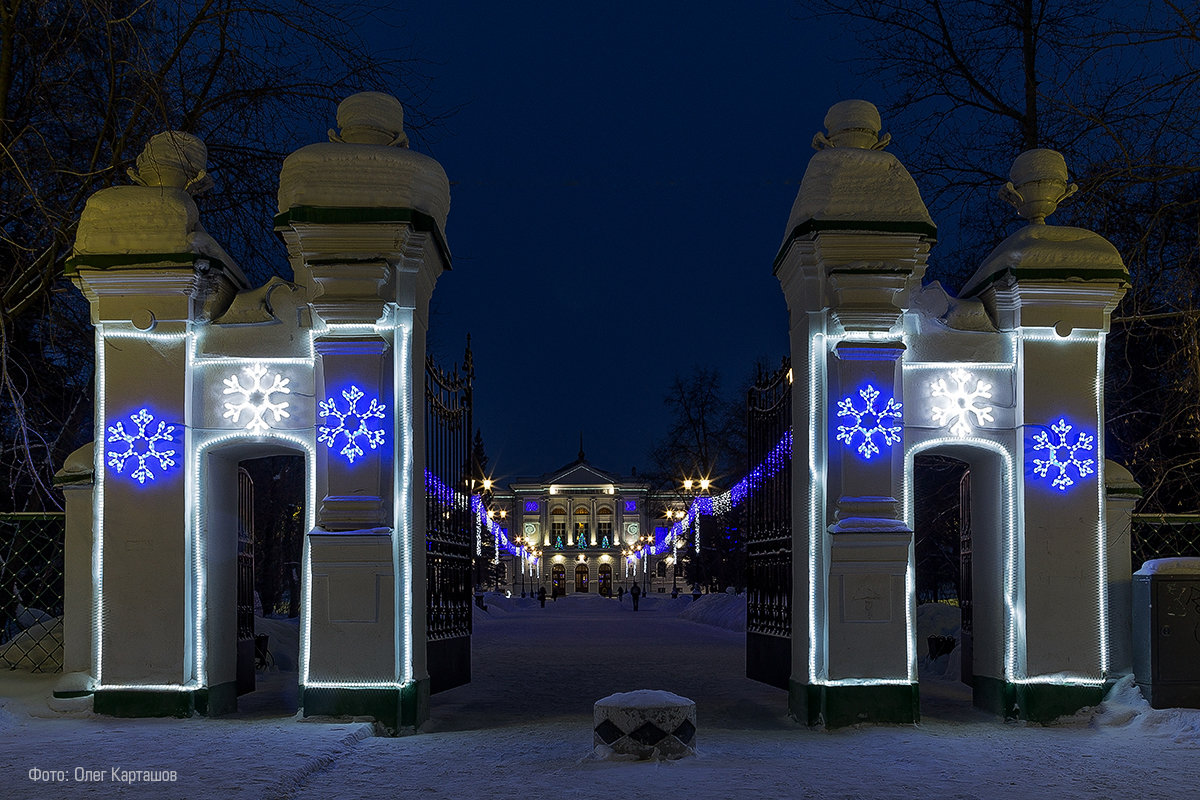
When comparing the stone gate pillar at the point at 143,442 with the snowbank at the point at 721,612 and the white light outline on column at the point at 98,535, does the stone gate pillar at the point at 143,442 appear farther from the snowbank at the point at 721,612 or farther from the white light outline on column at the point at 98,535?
the snowbank at the point at 721,612

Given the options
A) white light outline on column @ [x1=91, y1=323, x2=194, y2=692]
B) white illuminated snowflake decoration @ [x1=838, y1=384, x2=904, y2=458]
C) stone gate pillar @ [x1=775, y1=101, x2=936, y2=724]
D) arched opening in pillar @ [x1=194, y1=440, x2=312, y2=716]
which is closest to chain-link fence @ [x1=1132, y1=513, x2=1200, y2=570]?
stone gate pillar @ [x1=775, y1=101, x2=936, y2=724]

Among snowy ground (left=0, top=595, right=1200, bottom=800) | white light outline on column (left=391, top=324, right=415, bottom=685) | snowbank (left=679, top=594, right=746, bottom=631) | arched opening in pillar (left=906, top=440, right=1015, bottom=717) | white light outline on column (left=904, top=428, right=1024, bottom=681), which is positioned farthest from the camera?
snowbank (left=679, top=594, right=746, bottom=631)

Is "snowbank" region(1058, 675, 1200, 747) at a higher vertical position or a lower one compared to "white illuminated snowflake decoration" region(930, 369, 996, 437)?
lower

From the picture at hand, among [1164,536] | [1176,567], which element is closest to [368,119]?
[1176,567]

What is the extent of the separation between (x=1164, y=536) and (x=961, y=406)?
258 cm

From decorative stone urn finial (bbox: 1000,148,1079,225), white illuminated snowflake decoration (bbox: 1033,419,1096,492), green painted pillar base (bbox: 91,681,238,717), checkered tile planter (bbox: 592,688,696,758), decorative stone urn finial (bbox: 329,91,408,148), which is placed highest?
decorative stone urn finial (bbox: 329,91,408,148)

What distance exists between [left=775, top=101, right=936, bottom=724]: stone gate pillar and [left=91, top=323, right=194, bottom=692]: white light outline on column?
5307mm

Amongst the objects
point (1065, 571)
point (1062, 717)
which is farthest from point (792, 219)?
point (1062, 717)

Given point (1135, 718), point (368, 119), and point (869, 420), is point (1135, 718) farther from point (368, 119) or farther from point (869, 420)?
point (368, 119)

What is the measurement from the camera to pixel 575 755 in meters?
7.73

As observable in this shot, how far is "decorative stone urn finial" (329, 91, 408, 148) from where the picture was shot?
926 centimetres

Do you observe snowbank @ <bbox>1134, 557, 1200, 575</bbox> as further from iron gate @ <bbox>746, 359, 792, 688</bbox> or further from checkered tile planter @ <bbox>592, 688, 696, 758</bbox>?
checkered tile planter @ <bbox>592, 688, 696, 758</bbox>

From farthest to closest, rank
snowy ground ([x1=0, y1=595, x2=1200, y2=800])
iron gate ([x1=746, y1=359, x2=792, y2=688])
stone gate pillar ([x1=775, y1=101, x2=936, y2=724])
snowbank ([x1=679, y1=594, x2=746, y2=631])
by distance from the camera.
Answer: snowbank ([x1=679, y1=594, x2=746, y2=631]), iron gate ([x1=746, y1=359, x2=792, y2=688]), stone gate pillar ([x1=775, y1=101, x2=936, y2=724]), snowy ground ([x1=0, y1=595, x2=1200, y2=800])

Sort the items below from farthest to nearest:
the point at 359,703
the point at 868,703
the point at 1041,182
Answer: the point at 1041,182
the point at 868,703
the point at 359,703
